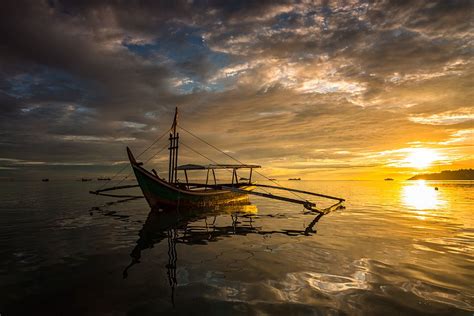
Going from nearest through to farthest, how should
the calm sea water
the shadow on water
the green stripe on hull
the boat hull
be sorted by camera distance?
the calm sea water
the shadow on water
the boat hull
the green stripe on hull

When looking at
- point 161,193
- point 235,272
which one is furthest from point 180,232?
point 161,193

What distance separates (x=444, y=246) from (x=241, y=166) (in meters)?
25.5

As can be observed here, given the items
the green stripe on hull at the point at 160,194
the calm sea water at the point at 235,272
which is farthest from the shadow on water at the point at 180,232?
the green stripe on hull at the point at 160,194

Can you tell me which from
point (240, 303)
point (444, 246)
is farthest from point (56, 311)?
point (444, 246)

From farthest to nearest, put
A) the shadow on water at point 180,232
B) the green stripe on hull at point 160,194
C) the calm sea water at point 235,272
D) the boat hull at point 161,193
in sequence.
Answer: the green stripe on hull at point 160,194 < the boat hull at point 161,193 < the shadow on water at point 180,232 < the calm sea water at point 235,272

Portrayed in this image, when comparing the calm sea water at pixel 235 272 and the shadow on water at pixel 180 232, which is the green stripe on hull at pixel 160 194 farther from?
the calm sea water at pixel 235 272

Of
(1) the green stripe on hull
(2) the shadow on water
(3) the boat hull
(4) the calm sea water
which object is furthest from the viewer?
(1) the green stripe on hull

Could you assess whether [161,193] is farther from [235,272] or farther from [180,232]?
[235,272]

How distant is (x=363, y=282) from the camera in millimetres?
8672

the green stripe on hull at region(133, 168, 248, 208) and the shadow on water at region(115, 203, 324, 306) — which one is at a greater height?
the green stripe on hull at region(133, 168, 248, 208)

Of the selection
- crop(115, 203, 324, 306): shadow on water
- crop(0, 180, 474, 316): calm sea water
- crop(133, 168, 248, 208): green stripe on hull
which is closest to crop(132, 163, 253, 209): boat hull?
crop(133, 168, 248, 208): green stripe on hull

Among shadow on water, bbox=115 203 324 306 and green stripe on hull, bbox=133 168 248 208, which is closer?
→ shadow on water, bbox=115 203 324 306

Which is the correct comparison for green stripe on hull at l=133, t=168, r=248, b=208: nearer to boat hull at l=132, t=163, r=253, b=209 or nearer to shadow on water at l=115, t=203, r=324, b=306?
boat hull at l=132, t=163, r=253, b=209

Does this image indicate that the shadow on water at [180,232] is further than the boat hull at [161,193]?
No
